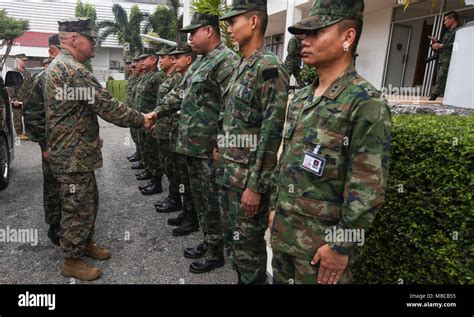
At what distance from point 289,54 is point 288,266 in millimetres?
6709

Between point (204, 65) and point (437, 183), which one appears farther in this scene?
point (204, 65)

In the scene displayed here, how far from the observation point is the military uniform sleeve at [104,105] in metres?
2.69

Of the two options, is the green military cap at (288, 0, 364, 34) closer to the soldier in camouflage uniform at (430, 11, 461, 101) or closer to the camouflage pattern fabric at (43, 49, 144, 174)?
the camouflage pattern fabric at (43, 49, 144, 174)

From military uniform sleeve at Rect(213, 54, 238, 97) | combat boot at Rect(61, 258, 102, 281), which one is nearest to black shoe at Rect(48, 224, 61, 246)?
combat boot at Rect(61, 258, 102, 281)

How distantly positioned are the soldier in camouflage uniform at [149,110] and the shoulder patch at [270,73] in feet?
10.6

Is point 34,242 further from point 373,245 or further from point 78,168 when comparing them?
point 373,245

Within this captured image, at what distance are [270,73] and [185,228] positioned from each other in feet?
7.20

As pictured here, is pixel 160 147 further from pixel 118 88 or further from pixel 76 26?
pixel 118 88

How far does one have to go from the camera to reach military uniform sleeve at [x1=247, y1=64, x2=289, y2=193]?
2057 millimetres

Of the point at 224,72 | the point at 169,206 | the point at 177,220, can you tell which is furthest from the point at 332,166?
the point at 169,206

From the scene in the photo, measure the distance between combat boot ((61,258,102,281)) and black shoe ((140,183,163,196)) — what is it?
2161 mm

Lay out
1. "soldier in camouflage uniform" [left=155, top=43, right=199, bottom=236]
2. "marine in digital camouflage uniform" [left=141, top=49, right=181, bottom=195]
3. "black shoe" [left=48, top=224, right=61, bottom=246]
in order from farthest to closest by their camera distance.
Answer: "marine in digital camouflage uniform" [left=141, top=49, right=181, bottom=195] → "soldier in camouflage uniform" [left=155, top=43, right=199, bottom=236] → "black shoe" [left=48, top=224, right=61, bottom=246]

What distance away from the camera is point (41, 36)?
3753 cm
